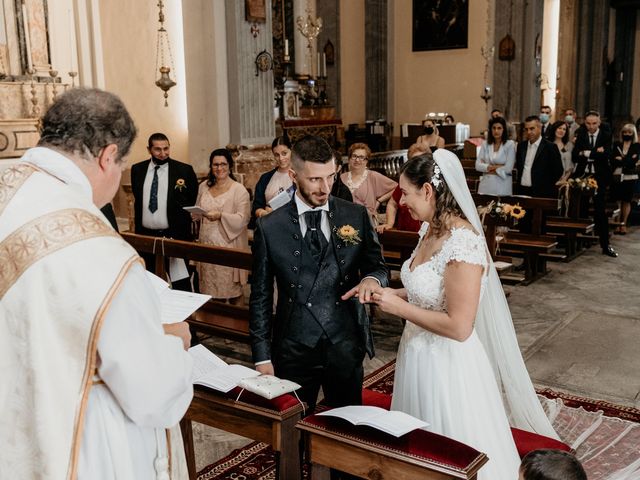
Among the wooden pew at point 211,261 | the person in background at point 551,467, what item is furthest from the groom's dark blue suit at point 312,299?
the wooden pew at point 211,261

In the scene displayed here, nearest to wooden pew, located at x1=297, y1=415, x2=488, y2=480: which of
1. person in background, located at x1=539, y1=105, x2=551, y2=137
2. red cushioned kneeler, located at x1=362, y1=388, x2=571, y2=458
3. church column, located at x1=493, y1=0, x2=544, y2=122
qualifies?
red cushioned kneeler, located at x1=362, y1=388, x2=571, y2=458

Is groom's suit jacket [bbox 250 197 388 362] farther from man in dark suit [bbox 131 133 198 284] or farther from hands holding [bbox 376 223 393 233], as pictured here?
man in dark suit [bbox 131 133 198 284]

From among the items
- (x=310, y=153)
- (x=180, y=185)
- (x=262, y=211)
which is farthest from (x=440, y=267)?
(x=180, y=185)

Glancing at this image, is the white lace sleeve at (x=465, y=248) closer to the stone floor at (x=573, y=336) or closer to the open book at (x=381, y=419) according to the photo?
the open book at (x=381, y=419)

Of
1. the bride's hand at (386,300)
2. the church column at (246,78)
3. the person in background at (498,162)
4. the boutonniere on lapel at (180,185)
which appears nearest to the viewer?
the bride's hand at (386,300)

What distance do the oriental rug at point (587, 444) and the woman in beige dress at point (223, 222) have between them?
1907 mm

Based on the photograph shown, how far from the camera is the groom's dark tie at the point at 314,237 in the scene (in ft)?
9.66

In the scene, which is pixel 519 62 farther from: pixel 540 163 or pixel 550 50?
pixel 540 163

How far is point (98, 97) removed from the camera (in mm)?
1799

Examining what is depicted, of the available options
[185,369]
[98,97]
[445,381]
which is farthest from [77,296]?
[445,381]

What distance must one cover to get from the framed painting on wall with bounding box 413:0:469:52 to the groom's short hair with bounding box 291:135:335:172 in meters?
17.0

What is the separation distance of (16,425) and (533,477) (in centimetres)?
143

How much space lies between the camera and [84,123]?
1782 mm

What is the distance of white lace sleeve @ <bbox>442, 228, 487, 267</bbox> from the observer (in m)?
2.72
